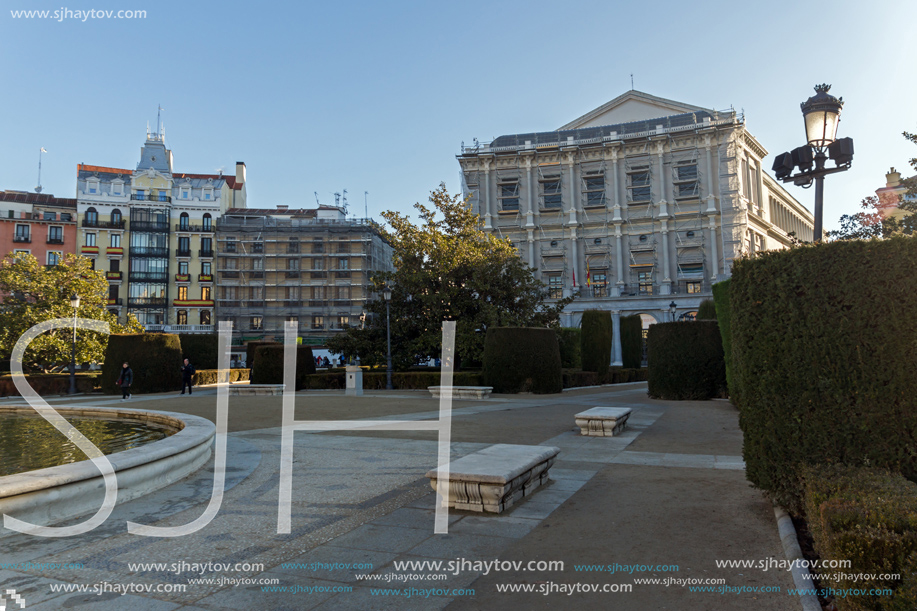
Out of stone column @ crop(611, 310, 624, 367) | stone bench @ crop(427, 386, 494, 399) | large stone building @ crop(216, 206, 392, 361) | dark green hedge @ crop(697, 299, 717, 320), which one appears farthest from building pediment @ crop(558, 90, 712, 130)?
stone bench @ crop(427, 386, 494, 399)

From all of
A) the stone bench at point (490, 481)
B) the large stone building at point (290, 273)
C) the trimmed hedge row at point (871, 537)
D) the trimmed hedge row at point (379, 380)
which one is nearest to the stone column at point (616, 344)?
the large stone building at point (290, 273)

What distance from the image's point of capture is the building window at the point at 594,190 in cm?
6164

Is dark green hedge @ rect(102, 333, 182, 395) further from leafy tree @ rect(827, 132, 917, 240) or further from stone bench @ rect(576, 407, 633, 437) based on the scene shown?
leafy tree @ rect(827, 132, 917, 240)

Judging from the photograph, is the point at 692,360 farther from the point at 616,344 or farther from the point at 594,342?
the point at 616,344

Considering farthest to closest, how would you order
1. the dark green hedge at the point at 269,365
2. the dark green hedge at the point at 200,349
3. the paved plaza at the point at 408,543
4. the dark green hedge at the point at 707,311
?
the dark green hedge at the point at 200,349, the dark green hedge at the point at 707,311, the dark green hedge at the point at 269,365, the paved plaza at the point at 408,543

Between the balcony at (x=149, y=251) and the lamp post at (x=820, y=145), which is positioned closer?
the lamp post at (x=820, y=145)

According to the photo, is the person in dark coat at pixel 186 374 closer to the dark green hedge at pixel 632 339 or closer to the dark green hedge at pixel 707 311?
the dark green hedge at pixel 707 311

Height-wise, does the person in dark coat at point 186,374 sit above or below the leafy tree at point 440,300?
below

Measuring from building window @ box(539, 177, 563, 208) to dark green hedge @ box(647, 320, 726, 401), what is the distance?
46672 millimetres

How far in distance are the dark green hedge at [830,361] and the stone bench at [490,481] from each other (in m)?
2.11

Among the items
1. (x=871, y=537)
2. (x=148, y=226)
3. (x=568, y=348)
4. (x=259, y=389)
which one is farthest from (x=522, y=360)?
(x=148, y=226)

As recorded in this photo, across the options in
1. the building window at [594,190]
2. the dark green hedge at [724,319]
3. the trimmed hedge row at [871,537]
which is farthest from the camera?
the building window at [594,190]

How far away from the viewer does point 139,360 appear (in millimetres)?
23188

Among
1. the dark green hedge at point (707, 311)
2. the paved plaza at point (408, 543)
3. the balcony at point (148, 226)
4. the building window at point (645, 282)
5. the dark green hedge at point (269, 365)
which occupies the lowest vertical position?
the paved plaza at point (408, 543)
